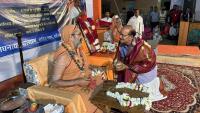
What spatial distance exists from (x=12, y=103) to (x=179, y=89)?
2725 mm

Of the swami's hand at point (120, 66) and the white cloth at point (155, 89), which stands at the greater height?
the swami's hand at point (120, 66)

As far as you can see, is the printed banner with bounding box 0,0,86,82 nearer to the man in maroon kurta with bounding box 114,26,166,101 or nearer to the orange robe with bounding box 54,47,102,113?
the orange robe with bounding box 54,47,102,113

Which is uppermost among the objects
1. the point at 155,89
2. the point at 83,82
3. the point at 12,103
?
the point at 83,82

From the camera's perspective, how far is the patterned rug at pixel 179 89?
3051 millimetres

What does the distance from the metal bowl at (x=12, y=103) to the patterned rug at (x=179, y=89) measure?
179 cm

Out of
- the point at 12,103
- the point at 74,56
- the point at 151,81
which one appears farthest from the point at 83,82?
the point at 151,81

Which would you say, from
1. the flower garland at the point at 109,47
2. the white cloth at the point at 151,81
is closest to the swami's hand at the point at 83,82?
Answer: the white cloth at the point at 151,81

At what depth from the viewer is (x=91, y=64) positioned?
3.40m

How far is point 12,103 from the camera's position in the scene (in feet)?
6.71

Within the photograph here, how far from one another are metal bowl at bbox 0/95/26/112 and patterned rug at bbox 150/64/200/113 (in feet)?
5.86

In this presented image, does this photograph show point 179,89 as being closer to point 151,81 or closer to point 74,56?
point 151,81

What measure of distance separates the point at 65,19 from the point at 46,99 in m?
2.44

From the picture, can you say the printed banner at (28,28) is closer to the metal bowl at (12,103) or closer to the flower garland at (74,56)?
the metal bowl at (12,103)

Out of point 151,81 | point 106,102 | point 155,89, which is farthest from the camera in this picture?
point 155,89
